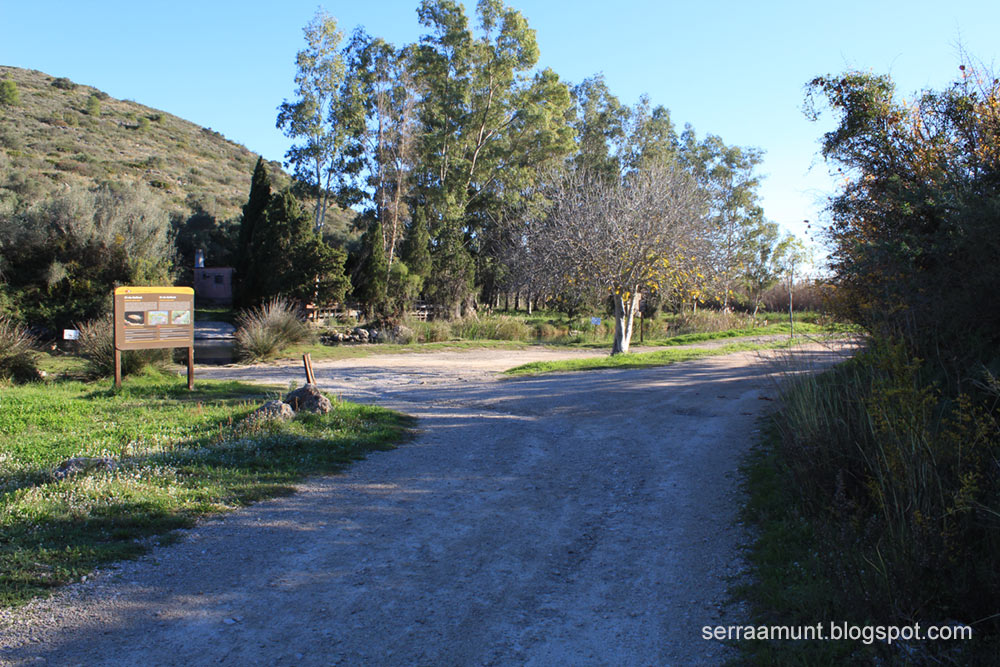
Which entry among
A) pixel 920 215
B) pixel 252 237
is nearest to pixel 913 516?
pixel 920 215

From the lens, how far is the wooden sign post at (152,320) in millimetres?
12383

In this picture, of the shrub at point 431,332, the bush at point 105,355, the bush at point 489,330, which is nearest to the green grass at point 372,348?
the shrub at point 431,332

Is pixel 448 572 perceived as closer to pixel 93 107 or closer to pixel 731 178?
pixel 731 178

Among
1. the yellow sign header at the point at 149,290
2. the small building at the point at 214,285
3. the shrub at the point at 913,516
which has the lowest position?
the shrub at the point at 913,516

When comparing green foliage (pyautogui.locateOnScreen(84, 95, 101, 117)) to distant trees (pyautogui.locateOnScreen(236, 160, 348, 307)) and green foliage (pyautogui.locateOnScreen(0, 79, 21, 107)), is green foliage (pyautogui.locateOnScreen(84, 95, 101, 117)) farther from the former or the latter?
distant trees (pyautogui.locateOnScreen(236, 160, 348, 307))

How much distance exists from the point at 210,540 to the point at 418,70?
34.0 metres

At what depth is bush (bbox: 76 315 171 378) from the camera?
13.6 m

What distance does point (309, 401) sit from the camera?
977 cm

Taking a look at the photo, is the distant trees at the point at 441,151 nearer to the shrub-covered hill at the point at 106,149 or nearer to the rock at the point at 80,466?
the shrub-covered hill at the point at 106,149

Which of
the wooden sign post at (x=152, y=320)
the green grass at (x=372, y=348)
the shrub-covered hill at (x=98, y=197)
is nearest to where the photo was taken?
the wooden sign post at (x=152, y=320)

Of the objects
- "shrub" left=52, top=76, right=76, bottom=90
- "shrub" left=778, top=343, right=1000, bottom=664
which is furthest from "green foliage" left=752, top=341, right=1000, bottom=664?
"shrub" left=52, top=76, right=76, bottom=90

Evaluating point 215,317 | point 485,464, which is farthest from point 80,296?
point 485,464

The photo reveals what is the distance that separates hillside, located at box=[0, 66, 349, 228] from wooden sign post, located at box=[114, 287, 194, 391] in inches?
1076

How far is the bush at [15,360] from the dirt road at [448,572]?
355 inches
